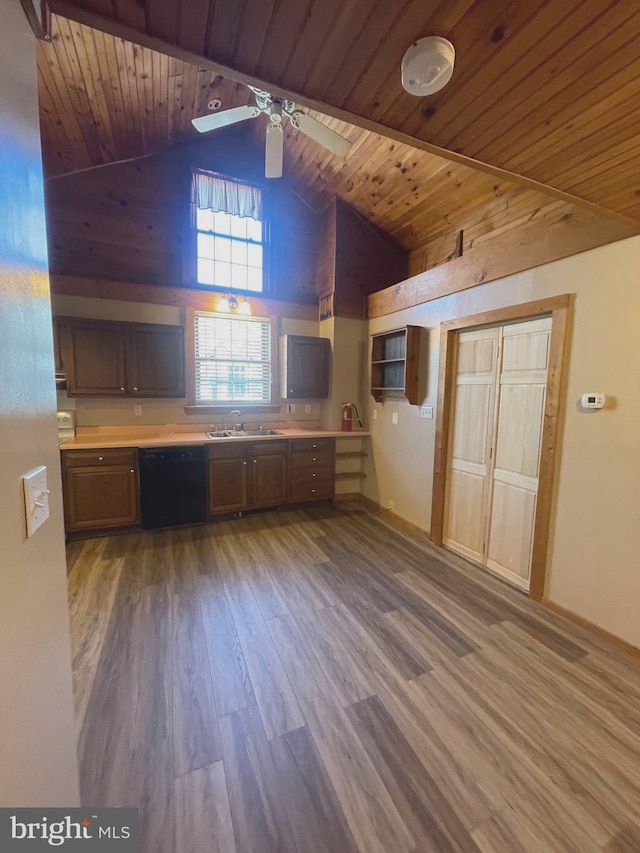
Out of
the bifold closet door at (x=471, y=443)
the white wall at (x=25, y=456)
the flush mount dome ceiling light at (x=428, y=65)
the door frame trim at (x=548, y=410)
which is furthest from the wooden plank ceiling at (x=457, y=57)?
the bifold closet door at (x=471, y=443)

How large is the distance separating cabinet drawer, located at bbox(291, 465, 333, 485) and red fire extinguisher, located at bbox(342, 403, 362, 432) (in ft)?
1.94

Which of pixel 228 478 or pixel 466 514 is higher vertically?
pixel 228 478

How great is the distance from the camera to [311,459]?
436cm

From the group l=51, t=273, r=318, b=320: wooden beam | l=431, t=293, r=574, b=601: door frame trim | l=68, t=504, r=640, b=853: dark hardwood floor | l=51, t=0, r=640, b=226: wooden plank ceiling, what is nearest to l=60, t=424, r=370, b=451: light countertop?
l=68, t=504, r=640, b=853: dark hardwood floor

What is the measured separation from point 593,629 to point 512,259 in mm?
2692

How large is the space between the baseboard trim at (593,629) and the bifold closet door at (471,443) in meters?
0.65

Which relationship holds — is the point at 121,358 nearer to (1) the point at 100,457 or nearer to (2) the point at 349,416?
(1) the point at 100,457

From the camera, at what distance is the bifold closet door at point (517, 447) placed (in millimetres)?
2629

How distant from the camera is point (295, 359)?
14.7 ft

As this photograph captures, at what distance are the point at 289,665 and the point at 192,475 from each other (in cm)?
231

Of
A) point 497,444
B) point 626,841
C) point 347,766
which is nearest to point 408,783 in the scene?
point 347,766

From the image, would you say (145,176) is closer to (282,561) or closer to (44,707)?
(282,561)

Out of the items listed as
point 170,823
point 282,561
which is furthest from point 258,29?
point 282,561

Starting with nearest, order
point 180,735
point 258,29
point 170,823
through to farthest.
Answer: point 258,29, point 170,823, point 180,735
